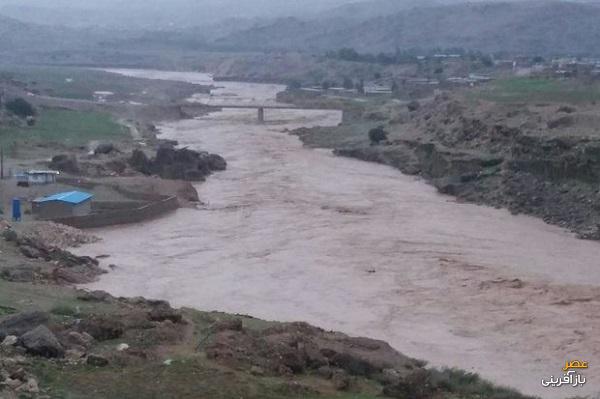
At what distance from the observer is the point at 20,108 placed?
150 feet

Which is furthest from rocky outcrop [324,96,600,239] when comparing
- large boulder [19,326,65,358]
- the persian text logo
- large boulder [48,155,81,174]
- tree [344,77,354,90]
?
tree [344,77,354,90]

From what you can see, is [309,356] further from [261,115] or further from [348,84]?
[348,84]

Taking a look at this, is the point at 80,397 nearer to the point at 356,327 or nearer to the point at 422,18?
the point at 356,327

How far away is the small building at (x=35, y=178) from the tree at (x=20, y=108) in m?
17.3

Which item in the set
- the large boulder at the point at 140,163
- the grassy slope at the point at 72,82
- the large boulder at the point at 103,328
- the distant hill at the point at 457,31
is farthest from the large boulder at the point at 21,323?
the distant hill at the point at 457,31

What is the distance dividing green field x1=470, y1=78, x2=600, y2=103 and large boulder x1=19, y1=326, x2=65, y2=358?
34.3 m

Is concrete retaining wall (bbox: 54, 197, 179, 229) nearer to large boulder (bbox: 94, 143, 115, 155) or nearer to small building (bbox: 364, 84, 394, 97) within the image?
large boulder (bbox: 94, 143, 115, 155)

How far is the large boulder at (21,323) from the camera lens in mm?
10734

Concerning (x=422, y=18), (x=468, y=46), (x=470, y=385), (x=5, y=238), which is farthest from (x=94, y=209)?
(x=422, y=18)

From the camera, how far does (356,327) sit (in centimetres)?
1675

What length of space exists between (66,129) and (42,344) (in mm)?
34282

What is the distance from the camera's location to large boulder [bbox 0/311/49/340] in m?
10.7

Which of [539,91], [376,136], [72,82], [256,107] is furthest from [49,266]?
[72,82]

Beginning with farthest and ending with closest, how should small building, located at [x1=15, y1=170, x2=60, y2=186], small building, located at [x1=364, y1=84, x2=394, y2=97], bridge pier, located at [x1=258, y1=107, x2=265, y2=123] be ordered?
small building, located at [x1=364, y1=84, x2=394, y2=97]
bridge pier, located at [x1=258, y1=107, x2=265, y2=123]
small building, located at [x1=15, y1=170, x2=60, y2=186]
